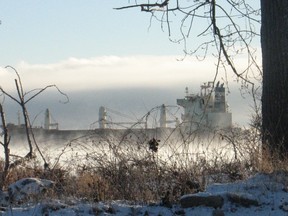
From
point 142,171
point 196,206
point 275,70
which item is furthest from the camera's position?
point 275,70

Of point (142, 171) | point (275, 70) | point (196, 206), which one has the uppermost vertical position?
point (275, 70)

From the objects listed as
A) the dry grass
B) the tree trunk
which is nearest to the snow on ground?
the dry grass

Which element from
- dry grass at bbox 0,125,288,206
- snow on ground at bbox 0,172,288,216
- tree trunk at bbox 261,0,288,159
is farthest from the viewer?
tree trunk at bbox 261,0,288,159

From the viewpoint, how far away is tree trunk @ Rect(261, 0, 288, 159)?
10.1 metres

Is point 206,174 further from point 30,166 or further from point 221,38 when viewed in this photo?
point 221,38

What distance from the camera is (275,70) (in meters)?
10.3

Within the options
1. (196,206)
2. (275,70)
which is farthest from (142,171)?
(275,70)

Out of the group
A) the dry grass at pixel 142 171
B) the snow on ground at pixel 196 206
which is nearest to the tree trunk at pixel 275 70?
the dry grass at pixel 142 171

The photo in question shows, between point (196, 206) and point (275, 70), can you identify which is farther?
point (275, 70)

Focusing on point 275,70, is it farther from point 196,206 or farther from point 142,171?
point 196,206

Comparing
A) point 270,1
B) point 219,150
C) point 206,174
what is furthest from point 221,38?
point 206,174

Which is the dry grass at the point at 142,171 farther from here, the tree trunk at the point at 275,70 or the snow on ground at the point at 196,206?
the tree trunk at the point at 275,70

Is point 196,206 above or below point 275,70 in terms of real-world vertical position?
below

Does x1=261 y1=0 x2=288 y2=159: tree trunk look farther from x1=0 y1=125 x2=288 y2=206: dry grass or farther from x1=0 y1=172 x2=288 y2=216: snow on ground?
x1=0 y1=172 x2=288 y2=216: snow on ground
